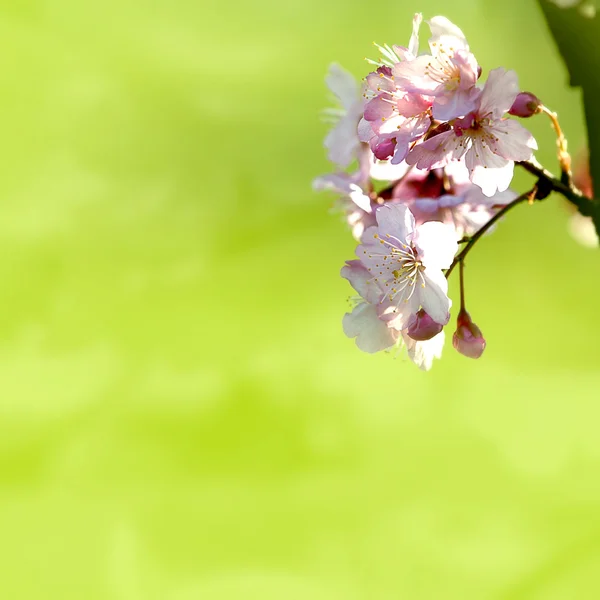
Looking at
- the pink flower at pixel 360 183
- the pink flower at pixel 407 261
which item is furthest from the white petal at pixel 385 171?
the pink flower at pixel 407 261

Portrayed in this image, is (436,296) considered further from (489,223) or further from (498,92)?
(498,92)

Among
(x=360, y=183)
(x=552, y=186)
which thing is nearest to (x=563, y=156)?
(x=552, y=186)

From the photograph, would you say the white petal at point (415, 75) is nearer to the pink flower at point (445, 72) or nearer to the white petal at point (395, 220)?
the pink flower at point (445, 72)

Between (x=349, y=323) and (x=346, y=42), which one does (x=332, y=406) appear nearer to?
(x=346, y=42)

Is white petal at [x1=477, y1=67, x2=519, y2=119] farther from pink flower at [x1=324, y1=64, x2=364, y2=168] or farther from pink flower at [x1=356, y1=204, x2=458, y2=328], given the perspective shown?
pink flower at [x1=324, y1=64, x2=364, y2=168]

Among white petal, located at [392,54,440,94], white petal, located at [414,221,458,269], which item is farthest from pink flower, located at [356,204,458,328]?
white petal, located at [392,54,440,94]

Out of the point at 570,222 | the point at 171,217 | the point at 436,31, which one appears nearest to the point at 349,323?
the point at 436,31
